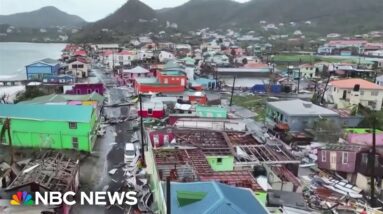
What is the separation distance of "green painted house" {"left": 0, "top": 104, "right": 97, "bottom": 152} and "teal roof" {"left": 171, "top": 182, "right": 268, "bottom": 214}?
9.91 meters

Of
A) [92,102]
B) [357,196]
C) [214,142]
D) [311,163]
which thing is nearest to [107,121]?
[92,102]

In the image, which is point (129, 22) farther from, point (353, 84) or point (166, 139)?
point (166, 139)

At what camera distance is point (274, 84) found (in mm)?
42656

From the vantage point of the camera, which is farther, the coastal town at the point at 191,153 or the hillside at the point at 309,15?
the hillside at the point at 309,15

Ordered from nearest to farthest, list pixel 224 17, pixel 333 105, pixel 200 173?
pixel 200 173
pixel 333 105
pixel 224 17

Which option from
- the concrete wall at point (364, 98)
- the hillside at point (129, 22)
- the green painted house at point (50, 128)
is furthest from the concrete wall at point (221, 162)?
the hillside at point (129, 22)

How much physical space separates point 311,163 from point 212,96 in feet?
56.9

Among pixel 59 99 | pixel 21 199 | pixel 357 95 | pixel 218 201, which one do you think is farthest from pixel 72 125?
pixel 357 95

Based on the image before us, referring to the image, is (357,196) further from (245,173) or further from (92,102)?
(92,102)

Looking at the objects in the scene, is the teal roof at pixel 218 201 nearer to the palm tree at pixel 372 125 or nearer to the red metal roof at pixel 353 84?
the palm tree at pixel 372 125

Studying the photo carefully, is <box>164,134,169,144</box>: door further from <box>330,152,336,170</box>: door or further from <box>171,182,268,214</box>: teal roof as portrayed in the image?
<box>330,152,336,170</box>: door

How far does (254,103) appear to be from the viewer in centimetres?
3484

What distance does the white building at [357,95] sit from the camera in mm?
30297

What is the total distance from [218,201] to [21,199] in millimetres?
7388
